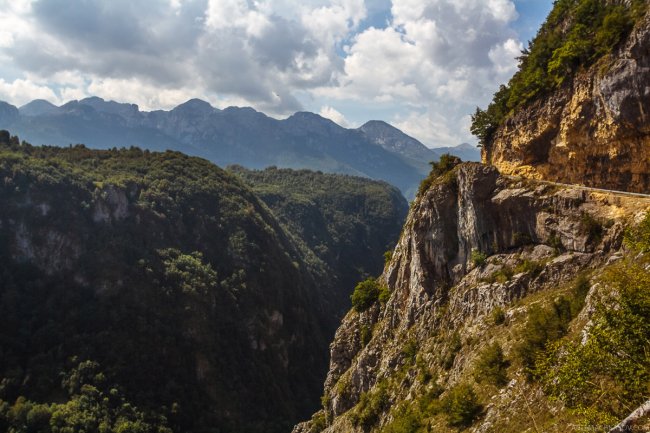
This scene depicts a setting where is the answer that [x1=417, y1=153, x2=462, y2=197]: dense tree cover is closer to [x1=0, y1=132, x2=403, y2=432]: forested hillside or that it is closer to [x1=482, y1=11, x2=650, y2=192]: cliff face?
[x1=482, y1=11, x2=650, y2=192]: cliff face

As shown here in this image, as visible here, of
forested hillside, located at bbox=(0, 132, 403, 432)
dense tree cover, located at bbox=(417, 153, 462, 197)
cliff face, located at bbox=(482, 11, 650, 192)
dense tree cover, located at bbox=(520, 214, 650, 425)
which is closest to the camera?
dense tree cover, located at bbox=(520, 214, 650, 425)

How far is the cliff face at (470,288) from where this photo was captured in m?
24.6

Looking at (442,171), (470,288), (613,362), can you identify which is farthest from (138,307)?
(613,362)

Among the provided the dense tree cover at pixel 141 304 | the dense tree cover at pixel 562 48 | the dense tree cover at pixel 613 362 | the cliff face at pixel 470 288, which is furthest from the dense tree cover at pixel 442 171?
the dense tree cover at pixel 141 304

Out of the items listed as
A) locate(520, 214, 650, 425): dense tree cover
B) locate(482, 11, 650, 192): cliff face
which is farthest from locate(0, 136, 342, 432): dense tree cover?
locate(520, 214, 650, 425): dense tree cover

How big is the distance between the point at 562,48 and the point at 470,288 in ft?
70.2

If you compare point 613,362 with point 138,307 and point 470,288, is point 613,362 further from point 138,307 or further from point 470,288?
point 138,307

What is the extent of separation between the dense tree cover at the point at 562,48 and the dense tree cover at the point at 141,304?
266 ft

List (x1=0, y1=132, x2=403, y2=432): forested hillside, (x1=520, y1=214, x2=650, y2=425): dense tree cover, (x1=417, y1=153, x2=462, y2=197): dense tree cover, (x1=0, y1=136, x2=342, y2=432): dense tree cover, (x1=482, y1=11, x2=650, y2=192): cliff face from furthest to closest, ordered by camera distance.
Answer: (x1=0, y1=136, x2=342, y2=432): dense tree cover → (x1=0, y1=132, x2=403, y2=432): forested hillside → (x1=417, y1=153, x2=462, y2=197): dense tree cover → (x1=482, y1=11, x2=650, y2=192): cliff face → (x1=520, y1=214, x2=650, y2=425): dense tree cover

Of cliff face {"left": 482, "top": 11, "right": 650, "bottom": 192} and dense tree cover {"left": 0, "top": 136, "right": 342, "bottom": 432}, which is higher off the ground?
cliff face {"left": 482, "top": 11, "right": 650, "bottom": 192}

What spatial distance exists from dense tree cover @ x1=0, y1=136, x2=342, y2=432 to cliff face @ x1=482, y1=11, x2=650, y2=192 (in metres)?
81.1

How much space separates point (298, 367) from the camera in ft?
403

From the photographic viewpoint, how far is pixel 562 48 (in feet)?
115

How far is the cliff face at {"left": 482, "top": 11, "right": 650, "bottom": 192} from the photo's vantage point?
27578mm
